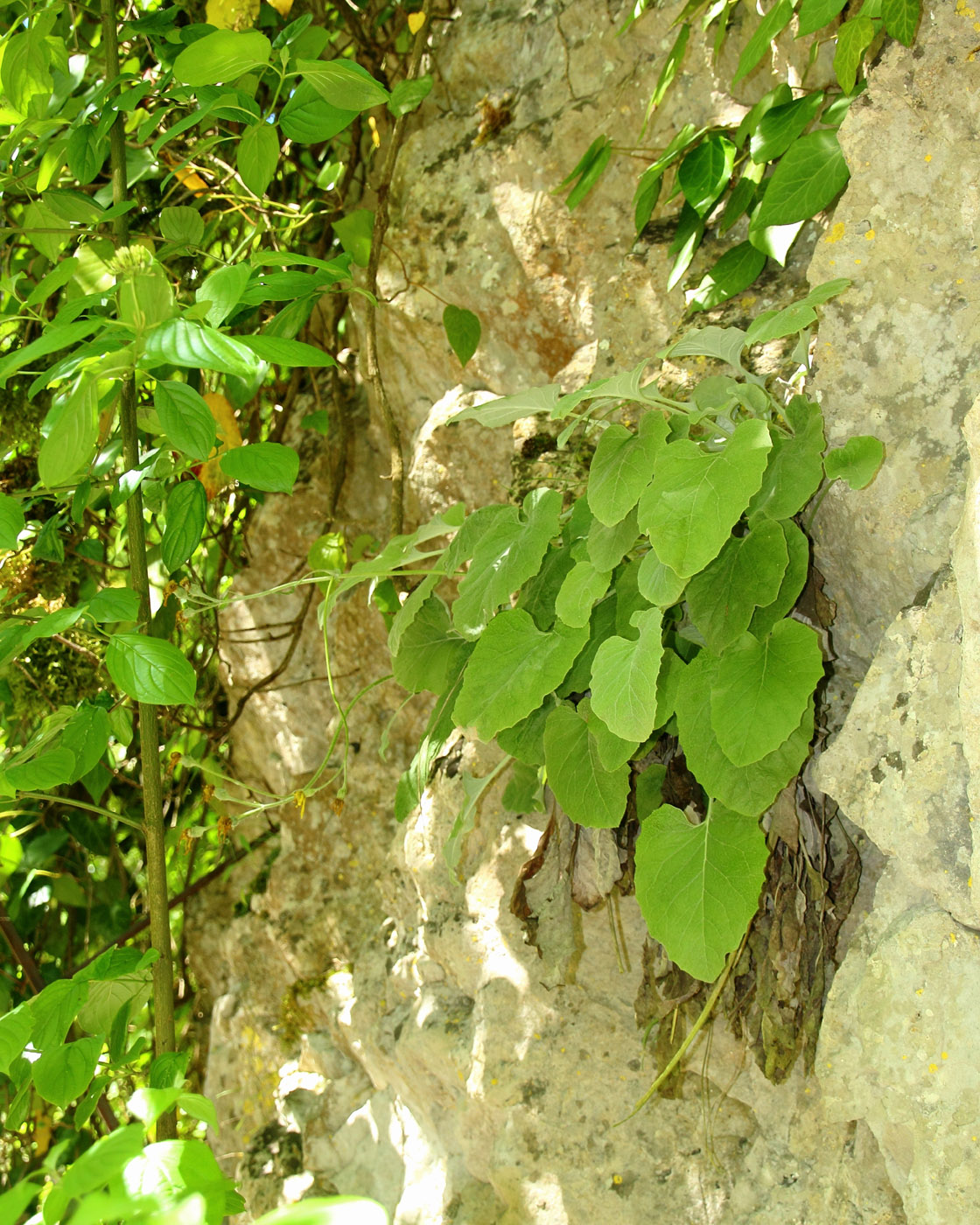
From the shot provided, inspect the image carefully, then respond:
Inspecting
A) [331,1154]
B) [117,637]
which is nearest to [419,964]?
[331,1154]

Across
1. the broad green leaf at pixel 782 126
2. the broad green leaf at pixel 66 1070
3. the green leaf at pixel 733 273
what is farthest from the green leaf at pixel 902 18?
the broad green leaf at pixel 66 1070

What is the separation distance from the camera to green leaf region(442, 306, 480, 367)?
138cm

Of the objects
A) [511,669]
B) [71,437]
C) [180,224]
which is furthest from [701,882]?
[180,224]

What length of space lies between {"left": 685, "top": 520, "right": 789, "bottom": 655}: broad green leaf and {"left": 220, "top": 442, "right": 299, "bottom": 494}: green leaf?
371 millimetres

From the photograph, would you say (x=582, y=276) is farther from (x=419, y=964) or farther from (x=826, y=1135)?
(x=826, y=1135)

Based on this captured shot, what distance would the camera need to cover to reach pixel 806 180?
1058 mm

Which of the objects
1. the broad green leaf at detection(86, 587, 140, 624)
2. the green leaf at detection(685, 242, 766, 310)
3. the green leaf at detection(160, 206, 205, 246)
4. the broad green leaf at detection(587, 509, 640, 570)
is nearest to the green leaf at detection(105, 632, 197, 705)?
the broad green leaf at detection(86, 587, 140, 624)

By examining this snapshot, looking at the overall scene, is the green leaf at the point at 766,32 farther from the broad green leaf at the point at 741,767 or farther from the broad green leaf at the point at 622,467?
the broad green leaf at the point at 741,767

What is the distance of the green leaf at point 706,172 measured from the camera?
3.87 feet

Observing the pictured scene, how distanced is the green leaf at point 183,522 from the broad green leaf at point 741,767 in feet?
1.65

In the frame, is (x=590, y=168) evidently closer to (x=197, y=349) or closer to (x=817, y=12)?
(x=817, y=12)

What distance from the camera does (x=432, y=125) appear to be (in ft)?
5.08

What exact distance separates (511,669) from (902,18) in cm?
74

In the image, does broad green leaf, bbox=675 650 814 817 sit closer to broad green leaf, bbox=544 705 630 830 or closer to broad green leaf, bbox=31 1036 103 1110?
broad green leaf, bbox=544 705 630 830
